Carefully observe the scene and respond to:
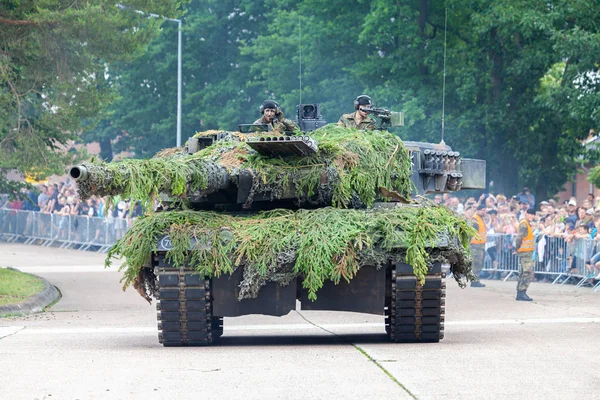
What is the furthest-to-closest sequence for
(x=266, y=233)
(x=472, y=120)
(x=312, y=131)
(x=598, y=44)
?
1. (x=472, y=120)
2. (x=598, y=44)
3. (x=312, y=131)
4. (x=266, y=233)

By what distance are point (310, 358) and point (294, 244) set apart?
1.22 metres

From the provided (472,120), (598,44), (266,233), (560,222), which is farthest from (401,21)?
(266,233)

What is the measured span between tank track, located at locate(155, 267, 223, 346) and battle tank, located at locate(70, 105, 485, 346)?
12 millimetres

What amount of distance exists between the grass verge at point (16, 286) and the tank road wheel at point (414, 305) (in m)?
7.75

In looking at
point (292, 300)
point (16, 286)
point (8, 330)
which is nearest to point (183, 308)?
point (292, 300)

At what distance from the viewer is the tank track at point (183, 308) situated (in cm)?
1203

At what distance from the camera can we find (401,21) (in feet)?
110

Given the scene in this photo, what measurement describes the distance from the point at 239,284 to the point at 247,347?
2.66 feet

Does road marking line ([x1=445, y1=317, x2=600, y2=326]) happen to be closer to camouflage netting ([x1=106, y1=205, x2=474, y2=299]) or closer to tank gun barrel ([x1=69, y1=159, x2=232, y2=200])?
camouflage netting ([x1=106, y1=205, x2=474, y2=299])

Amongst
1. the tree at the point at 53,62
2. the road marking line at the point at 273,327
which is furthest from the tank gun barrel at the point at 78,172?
the tree at the point at 53,62

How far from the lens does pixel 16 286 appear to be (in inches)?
799

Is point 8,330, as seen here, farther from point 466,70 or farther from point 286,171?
point 466,70

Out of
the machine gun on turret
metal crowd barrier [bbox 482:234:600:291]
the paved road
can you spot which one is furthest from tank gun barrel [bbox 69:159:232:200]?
metal crowd barrier [bbox 482:234:600:291]

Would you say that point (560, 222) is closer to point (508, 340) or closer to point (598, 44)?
point (598, 44)
